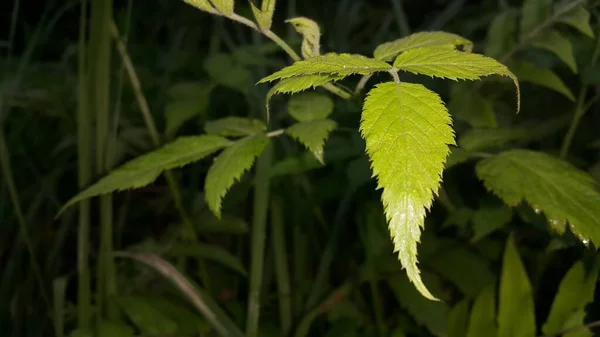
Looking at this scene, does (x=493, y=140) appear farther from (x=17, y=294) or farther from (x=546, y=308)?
(x=17, y=294)

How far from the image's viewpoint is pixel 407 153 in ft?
1.19

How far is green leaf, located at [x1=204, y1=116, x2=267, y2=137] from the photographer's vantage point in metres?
0.64

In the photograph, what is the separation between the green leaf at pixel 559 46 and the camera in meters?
0.72

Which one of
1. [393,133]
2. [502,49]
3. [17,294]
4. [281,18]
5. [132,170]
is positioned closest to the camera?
[393,133]

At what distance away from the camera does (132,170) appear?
1.95 ft

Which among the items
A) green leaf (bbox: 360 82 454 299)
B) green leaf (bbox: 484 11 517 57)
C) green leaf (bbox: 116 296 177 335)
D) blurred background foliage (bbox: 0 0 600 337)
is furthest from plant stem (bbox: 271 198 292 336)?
green leaf (bbox: 360 82 454 299)

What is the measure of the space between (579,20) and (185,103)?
20.7 inches

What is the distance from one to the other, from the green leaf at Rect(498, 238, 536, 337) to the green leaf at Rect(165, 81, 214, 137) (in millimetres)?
457

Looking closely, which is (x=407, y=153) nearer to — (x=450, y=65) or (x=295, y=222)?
(x=450, y=65)

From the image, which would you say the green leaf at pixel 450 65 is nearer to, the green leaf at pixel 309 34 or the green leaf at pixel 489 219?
the green leaf at pixel 309 34

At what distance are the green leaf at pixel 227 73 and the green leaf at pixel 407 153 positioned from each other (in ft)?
1.49

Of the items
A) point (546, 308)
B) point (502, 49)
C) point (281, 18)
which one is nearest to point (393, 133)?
point (502, 49)

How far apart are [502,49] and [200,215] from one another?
0.55 metres

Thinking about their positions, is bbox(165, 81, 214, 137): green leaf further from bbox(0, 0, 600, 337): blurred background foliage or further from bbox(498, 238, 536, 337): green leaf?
bbox(498, 238, 536, 337): green leaf
